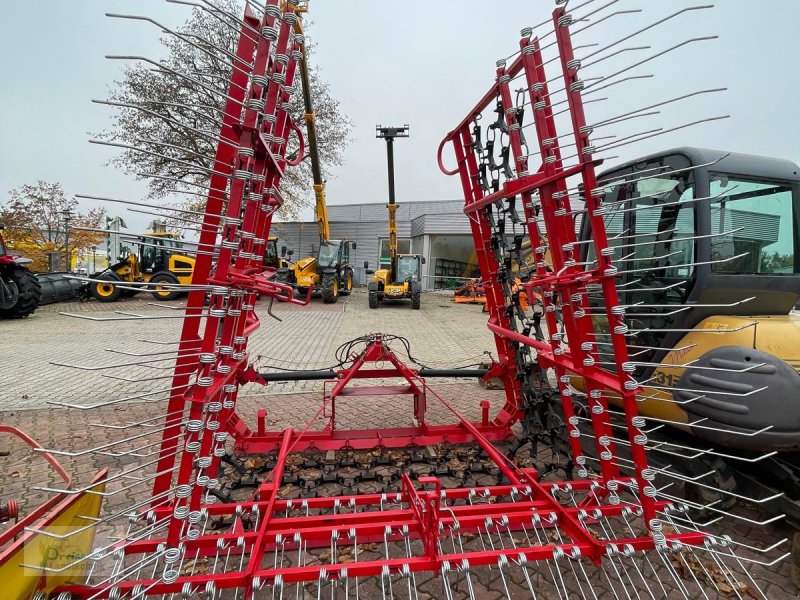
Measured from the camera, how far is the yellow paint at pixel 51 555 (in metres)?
1.43

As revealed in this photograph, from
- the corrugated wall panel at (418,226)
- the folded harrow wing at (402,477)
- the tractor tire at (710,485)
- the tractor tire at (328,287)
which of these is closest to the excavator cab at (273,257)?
the tractor tire at (328,287)

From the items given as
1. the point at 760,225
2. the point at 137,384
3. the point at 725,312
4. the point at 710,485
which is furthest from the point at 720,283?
the point at 137,384

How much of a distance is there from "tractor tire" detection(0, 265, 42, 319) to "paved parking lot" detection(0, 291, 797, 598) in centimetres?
40

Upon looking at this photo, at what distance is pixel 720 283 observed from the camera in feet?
8.89

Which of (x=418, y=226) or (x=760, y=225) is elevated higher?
(x=418, y=226)

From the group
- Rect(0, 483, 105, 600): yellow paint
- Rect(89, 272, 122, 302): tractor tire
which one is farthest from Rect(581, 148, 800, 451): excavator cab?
Rect(89, 272, 122, 302): tractor tire

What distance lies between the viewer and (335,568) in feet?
5.53

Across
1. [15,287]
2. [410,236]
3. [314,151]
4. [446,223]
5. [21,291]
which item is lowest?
[21,291]

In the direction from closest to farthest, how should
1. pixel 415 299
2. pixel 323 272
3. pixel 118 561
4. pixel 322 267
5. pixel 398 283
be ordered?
pixel 118 561
pixel 415 299
pixel 323 272
pixel 322 267
pixel 398 283

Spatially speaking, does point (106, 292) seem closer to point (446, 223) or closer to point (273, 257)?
point (273, 257)

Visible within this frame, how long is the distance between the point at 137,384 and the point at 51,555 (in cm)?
501

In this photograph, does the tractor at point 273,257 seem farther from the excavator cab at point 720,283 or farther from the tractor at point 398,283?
the excavator cab at point 720,283

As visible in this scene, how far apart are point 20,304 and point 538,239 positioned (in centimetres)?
1336

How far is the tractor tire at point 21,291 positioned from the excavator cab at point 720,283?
1352 centimetres
